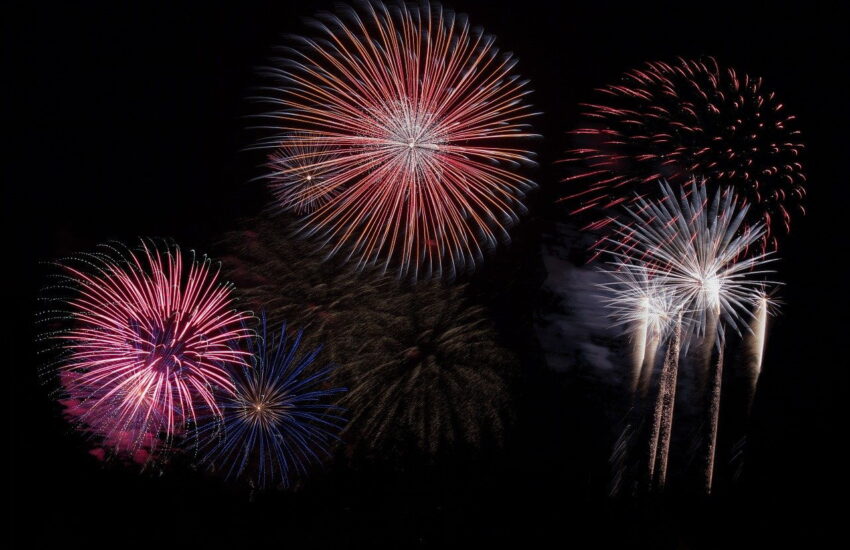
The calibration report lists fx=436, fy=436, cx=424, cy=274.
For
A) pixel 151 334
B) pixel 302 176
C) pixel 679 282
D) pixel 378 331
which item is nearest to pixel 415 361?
pixel 378 331

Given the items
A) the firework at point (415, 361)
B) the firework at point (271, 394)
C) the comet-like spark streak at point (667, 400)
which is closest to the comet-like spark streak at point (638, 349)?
the comet-like spark streak at point (667, 400)

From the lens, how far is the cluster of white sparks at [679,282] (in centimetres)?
700

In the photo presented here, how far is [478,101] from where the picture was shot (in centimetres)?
575

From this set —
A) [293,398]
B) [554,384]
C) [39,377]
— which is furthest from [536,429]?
[39,377]

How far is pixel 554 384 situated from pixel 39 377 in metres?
12.7

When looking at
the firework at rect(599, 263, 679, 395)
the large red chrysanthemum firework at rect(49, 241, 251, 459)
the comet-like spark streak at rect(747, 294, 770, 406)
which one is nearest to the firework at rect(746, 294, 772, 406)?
the comet-like spark streak at rect(747, 294, 770, 406)

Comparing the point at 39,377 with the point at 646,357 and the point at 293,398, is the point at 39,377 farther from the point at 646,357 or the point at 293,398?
the point at 646,357

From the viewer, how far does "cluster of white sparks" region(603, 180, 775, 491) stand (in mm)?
7000

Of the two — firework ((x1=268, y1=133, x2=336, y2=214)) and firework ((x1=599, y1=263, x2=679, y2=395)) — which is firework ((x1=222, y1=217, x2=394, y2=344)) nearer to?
firework ((x1=268, y1=133, x2=336, y2=214))

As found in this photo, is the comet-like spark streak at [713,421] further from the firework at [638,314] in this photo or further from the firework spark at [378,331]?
the firework spark at [378,331]

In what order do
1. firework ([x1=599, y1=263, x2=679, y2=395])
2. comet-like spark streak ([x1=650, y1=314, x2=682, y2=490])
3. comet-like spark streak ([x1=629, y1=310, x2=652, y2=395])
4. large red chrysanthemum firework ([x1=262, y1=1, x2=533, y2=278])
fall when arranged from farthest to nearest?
comet-like spark streak ([x1=629, y1=310, x2=652, y2=395]) → comet-like spark streak ([x1=650, y1=314, x2=682, y2=490]) → firework ([x1=599, y1=263, x2=679, y2=395]) → large red chrysanthemum firework ([x1=262, y1=1, x2=533, y2=278])

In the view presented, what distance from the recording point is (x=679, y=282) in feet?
24.7

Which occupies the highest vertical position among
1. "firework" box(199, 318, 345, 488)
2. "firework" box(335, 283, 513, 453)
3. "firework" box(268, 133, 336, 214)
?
"firework" box(268, 133, 336, 214)

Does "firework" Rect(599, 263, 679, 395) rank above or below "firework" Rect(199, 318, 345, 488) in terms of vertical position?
above
